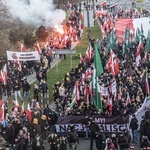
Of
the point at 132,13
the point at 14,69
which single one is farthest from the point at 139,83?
the point at 132,13

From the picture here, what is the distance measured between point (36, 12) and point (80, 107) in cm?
2801

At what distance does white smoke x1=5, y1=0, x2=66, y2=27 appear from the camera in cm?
4547

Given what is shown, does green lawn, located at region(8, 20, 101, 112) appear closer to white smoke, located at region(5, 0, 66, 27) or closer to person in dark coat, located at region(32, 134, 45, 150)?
white smoke, located at region(5, 0, 66, 27)

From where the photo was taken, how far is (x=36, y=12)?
48.8 meters

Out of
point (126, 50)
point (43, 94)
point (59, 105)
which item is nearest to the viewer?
point (59, 105)

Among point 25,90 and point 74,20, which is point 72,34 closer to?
point 74,20

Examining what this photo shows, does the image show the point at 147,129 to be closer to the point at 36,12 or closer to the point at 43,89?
the point at 43,89

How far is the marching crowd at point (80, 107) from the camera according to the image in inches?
746

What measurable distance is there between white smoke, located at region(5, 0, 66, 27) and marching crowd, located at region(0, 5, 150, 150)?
13829 millimetres

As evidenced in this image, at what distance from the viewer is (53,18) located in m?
51.5

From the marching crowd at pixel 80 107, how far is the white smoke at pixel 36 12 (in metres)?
13.8

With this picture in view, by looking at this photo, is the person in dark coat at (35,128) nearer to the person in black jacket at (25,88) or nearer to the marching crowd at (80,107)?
the marching crowd at (80,107)

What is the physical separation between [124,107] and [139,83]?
12.0 feet

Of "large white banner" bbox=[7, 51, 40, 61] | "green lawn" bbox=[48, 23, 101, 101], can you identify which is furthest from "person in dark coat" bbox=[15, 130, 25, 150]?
"large white banner" bbox=[7, 51, 40, 61]
